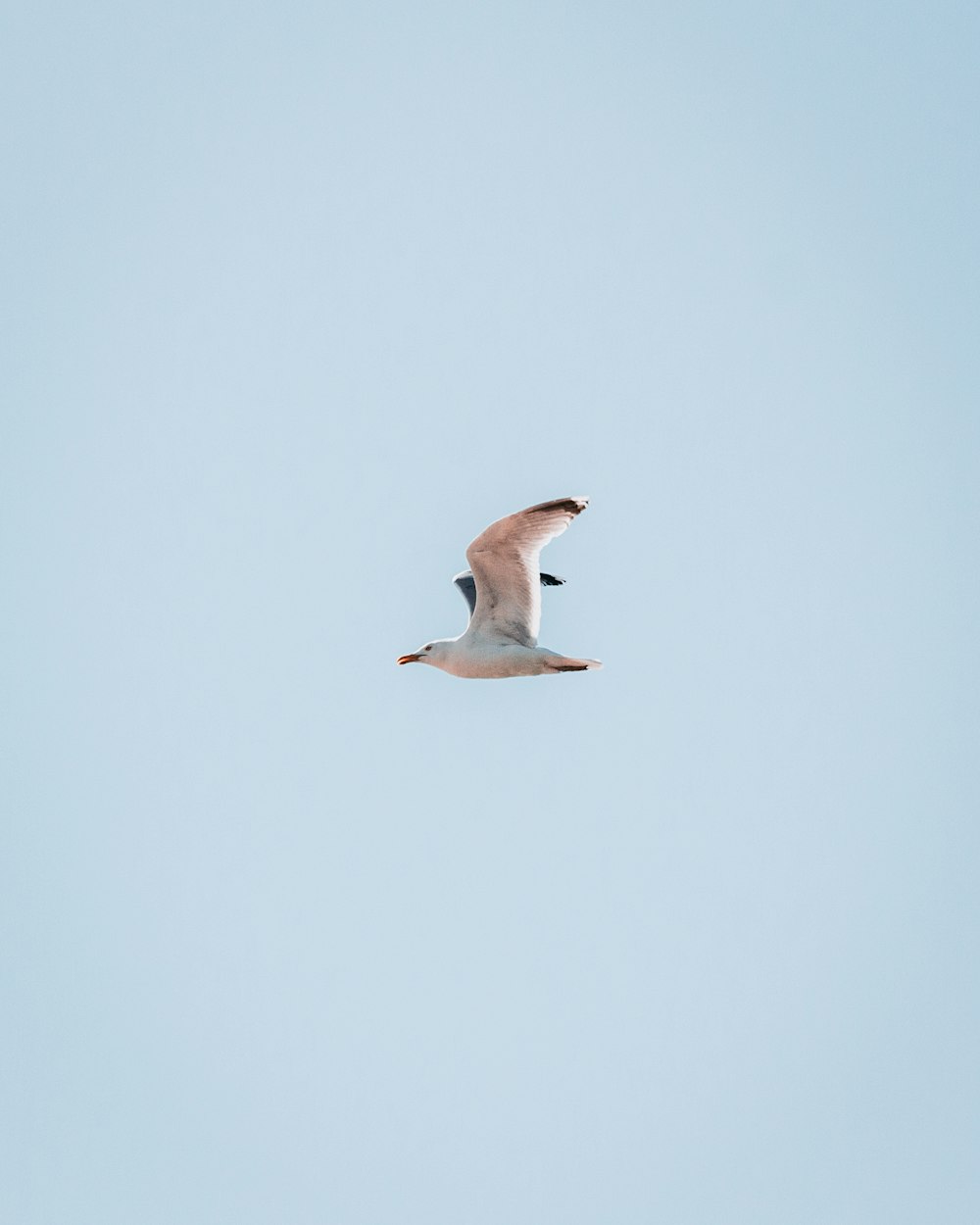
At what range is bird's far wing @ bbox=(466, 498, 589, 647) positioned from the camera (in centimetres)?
1728

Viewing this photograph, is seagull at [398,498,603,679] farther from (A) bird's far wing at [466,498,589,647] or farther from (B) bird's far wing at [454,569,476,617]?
(B) bird's far wing at [454,569,476,617]

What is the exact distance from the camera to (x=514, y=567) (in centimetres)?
1747

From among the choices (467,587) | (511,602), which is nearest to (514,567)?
(511,602)

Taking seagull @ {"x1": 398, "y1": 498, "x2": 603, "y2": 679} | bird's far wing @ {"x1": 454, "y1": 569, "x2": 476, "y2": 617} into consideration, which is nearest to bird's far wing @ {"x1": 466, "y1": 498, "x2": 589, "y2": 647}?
seagull @ {"x1": 398, "y1": 498, "x2": 603, "y2": 679}

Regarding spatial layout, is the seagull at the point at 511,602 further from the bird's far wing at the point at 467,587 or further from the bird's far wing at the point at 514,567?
the bird's far wing at the point at 467,587

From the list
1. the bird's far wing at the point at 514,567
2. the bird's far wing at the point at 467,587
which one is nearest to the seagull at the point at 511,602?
the bird's far wing at the point at 514,567

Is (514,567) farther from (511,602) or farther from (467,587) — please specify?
(467,587)

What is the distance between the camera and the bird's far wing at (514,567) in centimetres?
1728

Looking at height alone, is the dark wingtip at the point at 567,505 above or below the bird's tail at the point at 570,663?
above

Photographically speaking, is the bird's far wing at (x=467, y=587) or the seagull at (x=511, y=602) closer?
the seagull at (x=511, y=602)

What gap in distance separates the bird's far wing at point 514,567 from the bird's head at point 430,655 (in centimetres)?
44

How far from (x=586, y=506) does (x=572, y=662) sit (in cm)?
133

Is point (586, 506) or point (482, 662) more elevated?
point (586, 506)

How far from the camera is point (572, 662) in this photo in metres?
17.5
